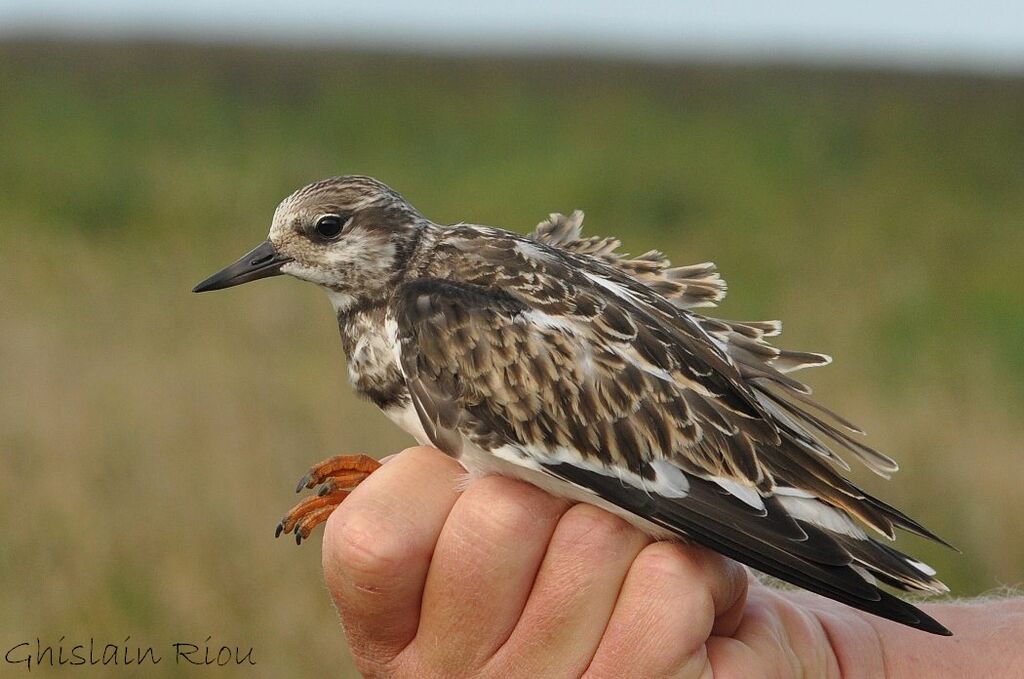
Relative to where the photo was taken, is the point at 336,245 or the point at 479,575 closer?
the point at 479,575

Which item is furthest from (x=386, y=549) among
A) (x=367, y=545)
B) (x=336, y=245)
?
(x=336, y=245)

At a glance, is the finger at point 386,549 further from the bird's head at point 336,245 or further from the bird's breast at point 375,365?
the bird's head at point 336,245

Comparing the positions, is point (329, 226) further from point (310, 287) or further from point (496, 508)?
point (310, 287)

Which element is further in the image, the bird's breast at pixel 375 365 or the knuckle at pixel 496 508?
the bird's breast at pixel 375 365

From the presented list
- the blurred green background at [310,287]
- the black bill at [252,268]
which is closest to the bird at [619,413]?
the black bill at [252,268]

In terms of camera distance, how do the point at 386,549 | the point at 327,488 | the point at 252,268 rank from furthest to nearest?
the point at 252,268, the point at 327,488, the point at 386,549

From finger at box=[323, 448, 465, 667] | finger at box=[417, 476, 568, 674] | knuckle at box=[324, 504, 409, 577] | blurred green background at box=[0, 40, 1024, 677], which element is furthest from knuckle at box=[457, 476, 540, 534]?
blurred green background at box=[0, 40, 1024, 677]

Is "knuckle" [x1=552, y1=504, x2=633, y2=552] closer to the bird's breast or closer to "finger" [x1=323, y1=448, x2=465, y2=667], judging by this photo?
"finger" [x1=323, y1=448, x2=465, y2=667]
